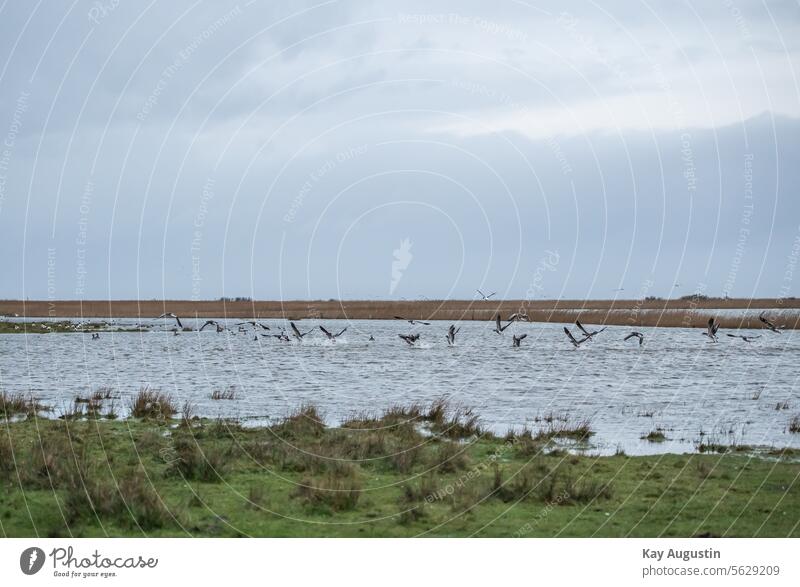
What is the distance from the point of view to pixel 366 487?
1466cm

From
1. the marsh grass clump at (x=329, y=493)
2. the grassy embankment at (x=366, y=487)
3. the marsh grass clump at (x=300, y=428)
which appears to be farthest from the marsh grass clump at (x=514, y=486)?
the marsh grass clump at (x=300, y=428)

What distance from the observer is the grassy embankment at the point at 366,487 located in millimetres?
12289

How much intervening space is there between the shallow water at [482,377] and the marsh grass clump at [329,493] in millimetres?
7329

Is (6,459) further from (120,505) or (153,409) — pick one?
(153,409)

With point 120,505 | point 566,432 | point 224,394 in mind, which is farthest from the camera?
point 224,394

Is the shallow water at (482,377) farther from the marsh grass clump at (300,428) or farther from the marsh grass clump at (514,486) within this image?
the marsh grass clump at (514,486)

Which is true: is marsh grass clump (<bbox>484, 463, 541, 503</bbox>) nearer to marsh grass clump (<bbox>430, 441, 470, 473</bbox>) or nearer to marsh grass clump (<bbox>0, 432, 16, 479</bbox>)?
marsh grass clump (<bbox>430, 441, 470, 473</bbox>)

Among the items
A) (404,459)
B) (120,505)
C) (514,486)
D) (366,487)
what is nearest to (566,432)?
(404,459)

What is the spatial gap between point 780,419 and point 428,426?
33.0 feet

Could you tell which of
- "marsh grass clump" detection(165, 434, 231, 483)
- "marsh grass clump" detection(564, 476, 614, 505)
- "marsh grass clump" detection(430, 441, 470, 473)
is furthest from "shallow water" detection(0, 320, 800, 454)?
"marsh grass clump" detection(165, 434, 231, 483)

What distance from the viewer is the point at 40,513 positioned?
489 inches

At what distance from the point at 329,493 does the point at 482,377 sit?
25.0 meters
